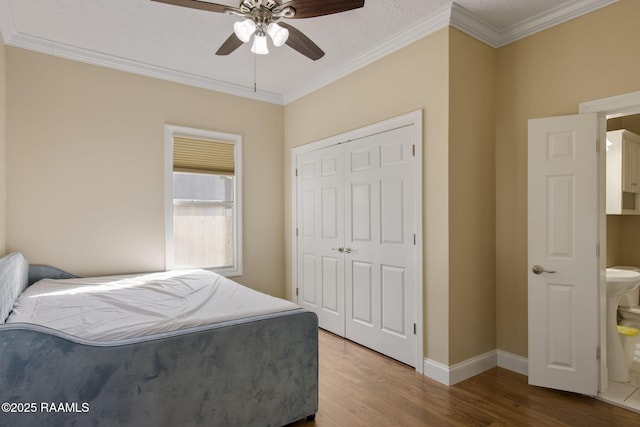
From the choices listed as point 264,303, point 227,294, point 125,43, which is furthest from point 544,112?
point 125,43

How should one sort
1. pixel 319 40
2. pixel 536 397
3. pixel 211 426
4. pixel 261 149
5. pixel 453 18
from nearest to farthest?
pixel 211 426 < pixel 536 397 < pixel 453 18 < pixel 319 40 < pixel 261 149

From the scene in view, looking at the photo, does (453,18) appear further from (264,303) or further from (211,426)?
(211,426)

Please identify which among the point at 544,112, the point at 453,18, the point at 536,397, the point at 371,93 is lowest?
the point at 536,397

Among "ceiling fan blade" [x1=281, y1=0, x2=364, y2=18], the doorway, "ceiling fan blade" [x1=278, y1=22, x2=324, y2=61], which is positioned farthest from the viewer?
the doorway

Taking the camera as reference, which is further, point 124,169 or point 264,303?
point 124,169

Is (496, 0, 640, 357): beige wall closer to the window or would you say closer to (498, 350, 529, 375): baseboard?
(498, 350, 529, 375): baseboard

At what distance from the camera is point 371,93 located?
11.1 feet

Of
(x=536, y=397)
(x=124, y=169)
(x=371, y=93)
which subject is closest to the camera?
(x=536, y=397)

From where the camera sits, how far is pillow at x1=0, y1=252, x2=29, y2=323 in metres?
1.94

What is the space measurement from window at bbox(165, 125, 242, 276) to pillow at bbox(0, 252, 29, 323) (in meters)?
1.26

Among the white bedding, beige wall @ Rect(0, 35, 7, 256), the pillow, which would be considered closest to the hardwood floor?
the white bedding

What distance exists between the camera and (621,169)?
3600 millimetres

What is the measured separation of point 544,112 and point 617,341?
1870 mm

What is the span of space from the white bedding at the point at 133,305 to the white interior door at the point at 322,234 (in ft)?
4.08
